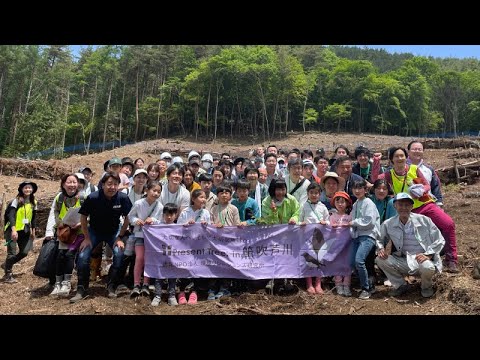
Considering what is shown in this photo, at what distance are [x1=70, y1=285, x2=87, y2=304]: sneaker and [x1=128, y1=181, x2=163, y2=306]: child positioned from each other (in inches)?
29.6

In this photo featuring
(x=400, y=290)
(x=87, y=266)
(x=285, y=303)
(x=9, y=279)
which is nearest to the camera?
(x=285, y=303)

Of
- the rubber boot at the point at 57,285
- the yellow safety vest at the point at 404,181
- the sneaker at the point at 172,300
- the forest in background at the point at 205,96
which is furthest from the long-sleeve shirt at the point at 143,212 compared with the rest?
the forest in background at the point at 205,96

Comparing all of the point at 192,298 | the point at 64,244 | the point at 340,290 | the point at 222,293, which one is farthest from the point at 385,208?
the point at 64,244

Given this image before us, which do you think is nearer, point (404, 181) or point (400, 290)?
point (400, 290)

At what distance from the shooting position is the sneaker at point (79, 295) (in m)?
5.48

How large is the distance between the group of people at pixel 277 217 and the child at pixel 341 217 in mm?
15

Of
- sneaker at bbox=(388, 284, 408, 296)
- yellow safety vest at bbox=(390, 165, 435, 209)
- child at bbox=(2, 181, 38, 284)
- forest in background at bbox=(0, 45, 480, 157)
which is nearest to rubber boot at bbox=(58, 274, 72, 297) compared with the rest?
child at bbox=(2, 181, 38, 284)

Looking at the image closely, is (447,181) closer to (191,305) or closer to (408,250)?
(408,250)

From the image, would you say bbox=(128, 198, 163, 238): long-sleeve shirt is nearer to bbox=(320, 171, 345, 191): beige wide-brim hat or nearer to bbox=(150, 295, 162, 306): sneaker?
bbox=(150, 295, 162, 306): sneaker

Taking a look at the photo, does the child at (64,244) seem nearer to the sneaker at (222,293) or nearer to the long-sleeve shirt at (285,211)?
the sneaker at (222,293)

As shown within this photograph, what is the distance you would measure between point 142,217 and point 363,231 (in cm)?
328

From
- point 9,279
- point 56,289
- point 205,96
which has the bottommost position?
point 9,279

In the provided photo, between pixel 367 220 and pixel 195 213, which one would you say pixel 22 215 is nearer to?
pixel 195 213

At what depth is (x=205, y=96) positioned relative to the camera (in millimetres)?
53375
